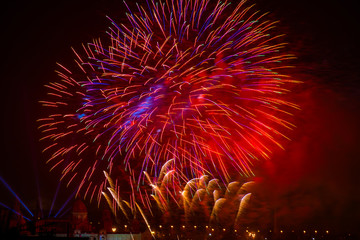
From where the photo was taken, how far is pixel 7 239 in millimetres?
12898

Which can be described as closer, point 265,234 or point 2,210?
point 2,210

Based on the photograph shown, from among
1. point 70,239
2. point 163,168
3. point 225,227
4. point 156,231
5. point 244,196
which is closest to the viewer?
point 70,239

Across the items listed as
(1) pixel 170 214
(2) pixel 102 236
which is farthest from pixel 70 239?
(1) pixel 170 214

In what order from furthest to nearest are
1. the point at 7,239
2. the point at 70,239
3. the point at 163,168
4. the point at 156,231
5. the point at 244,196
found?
the point at 156,231, the point at 244,196, the point at 163,168, the point at 70,239, the point at 7,239

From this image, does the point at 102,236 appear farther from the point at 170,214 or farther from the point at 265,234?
the point at 265,234

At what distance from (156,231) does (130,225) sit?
4216 mm

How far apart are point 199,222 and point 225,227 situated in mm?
4217

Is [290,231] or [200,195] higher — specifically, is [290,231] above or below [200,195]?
below

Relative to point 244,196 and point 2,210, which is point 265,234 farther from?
point 2,210

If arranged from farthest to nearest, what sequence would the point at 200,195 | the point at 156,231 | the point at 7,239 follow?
the point at 156,231
the point at 200,195
the point at 7,239

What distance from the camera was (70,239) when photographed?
17.9 metres

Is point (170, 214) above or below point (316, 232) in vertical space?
above

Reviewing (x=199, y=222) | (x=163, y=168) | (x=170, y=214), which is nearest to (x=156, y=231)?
(x=170, y=214)

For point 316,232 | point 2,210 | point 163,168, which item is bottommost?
point 316,232
